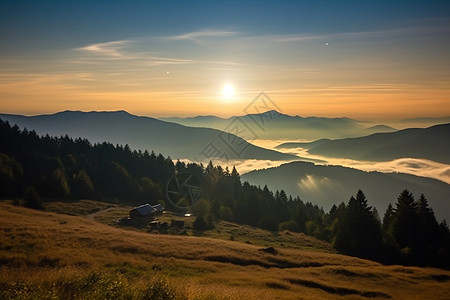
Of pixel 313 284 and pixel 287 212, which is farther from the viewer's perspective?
pixel 287 212

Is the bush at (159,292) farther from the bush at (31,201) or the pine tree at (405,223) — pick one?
the pine tree at (405,223)

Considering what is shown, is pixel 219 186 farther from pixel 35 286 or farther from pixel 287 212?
pixel 35 286

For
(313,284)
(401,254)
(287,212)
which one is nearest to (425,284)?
(313,284)

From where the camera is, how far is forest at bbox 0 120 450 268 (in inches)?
2862

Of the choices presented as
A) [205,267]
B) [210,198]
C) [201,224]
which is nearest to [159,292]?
[205,267]

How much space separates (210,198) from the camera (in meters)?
130

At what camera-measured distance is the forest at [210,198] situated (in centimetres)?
7269

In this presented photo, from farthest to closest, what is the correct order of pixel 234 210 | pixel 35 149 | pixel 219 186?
1. pixel 219 186
2. pixel 35 149
3. pixel 234 210

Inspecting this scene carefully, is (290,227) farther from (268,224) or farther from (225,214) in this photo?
(225,214)

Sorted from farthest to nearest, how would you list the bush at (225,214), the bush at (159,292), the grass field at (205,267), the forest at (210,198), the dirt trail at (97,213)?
the bush at (225,214) → the dirt trail at (97,213) → the forest at (210,198) → the grass field at (205,267) → the bush at (159,292)

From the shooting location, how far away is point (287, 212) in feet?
403

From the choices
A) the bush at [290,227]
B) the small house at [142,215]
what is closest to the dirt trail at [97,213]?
the small house at [142,215]

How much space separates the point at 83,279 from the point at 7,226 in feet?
110

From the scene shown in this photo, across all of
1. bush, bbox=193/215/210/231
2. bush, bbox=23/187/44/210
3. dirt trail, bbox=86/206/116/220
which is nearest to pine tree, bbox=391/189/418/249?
bush, bbox=193/215/210/231
